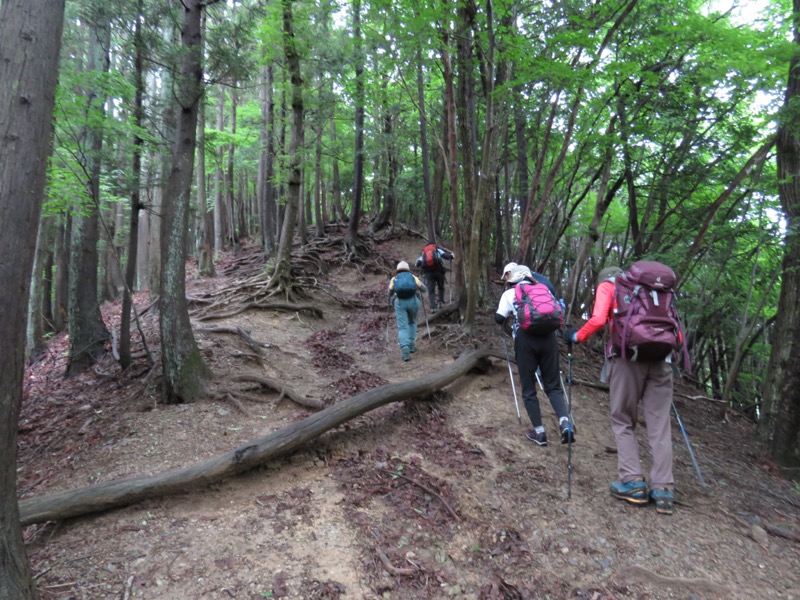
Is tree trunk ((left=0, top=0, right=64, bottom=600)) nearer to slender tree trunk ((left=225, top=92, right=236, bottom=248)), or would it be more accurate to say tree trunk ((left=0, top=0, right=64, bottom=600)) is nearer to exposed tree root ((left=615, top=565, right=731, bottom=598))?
exposed tree root ((left=615, top=565, right=731, bottom=598))

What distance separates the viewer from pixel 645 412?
171 inches

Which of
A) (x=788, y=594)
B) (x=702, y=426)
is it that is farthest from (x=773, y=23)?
(x=788, y=594)

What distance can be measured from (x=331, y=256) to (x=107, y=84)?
10947mm

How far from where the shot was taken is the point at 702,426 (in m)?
7.97

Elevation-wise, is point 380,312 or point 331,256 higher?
point 331,256

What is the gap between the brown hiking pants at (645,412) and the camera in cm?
419

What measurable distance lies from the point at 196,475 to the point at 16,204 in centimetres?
270

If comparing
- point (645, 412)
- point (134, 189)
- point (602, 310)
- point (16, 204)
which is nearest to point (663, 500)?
point (645, 412)

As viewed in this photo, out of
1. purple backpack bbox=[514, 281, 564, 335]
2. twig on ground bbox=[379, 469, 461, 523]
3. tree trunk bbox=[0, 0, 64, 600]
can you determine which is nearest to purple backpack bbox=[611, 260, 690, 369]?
purple backpack bbox=[514, 281, 564, 335]

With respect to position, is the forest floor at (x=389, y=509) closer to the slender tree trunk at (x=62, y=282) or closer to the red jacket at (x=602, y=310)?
the red jacket at (x=602, y=310)

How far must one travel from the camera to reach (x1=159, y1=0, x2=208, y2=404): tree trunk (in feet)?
19.1

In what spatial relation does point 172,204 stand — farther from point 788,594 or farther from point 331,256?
point 331,256

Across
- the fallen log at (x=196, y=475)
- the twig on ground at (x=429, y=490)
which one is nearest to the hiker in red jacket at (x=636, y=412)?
the twig on ground at (x=429, y=490)

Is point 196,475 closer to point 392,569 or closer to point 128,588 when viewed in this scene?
point 128,588
